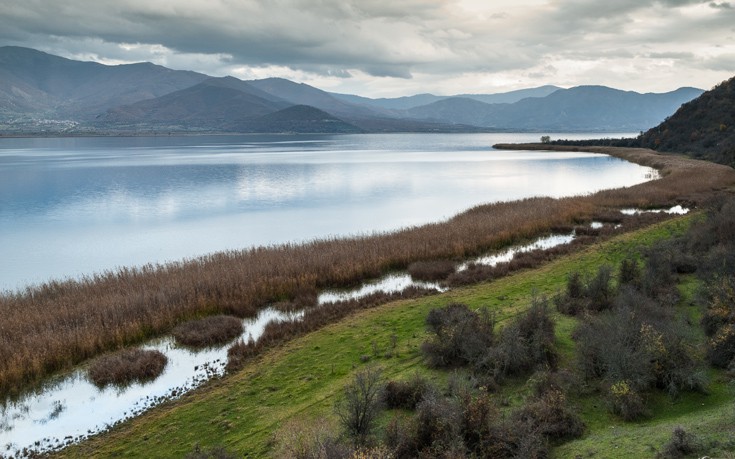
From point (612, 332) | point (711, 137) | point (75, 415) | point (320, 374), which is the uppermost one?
point (711, 137)

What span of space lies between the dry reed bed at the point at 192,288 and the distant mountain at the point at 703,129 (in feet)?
200

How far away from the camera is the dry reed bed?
15.4m

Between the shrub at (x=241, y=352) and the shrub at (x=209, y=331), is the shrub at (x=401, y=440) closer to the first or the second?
the shrub at (x=241, y=352)

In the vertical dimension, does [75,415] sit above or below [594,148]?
below

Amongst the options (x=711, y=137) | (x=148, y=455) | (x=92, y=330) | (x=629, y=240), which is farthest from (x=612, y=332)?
(x=711, y=137)

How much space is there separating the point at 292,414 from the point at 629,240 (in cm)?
2295

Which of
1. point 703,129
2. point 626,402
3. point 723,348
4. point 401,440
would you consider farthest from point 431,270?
point 703,129

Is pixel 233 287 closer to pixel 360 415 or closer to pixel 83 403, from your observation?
pixel 83 403

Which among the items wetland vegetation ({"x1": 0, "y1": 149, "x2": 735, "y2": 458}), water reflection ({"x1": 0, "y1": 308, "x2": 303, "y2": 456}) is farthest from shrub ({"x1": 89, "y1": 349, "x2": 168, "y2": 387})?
wetland vegetation ({"x1": 0, "y1": 149, "x2": 735, "y2": 458})

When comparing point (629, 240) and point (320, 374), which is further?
point (629, 240)

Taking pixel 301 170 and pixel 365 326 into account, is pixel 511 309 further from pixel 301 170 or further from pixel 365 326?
pixel 301 170

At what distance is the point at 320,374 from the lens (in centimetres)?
1299

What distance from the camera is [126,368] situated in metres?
14.2

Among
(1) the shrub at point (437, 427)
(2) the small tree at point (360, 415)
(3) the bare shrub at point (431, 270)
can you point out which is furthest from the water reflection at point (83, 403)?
(3) the bare shrub at point (431, 270)
